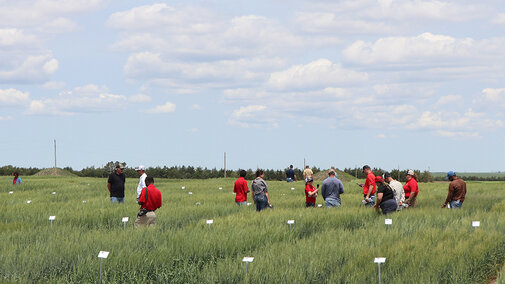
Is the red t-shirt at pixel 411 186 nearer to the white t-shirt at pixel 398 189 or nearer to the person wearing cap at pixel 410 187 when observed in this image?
the person wearing cap at pixel 410 187

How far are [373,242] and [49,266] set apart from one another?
6560 mm

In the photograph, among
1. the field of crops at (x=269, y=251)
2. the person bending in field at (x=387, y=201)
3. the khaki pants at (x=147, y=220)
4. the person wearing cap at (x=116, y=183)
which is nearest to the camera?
the field of crops at (x=269, y=251)

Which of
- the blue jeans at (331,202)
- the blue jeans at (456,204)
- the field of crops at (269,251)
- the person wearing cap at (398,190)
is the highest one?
the person wearing cap at (398,190)

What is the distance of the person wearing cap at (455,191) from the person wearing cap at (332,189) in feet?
11.5

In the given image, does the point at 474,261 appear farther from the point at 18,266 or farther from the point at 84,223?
the point at 84,223

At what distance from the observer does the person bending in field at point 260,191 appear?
1823cm

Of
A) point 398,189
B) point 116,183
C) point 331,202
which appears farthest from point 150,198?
point 398,189

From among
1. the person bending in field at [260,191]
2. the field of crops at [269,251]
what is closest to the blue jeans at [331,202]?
the field of crops at [269,251]

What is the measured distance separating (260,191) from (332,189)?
2406mm

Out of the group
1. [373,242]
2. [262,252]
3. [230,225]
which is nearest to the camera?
[262,252]

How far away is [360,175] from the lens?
7838 cm

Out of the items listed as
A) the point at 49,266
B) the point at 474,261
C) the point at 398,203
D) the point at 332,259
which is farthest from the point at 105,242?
the point at 398,203

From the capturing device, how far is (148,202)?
1452cm

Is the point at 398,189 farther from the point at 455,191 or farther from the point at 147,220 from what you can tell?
the point at 147,220
